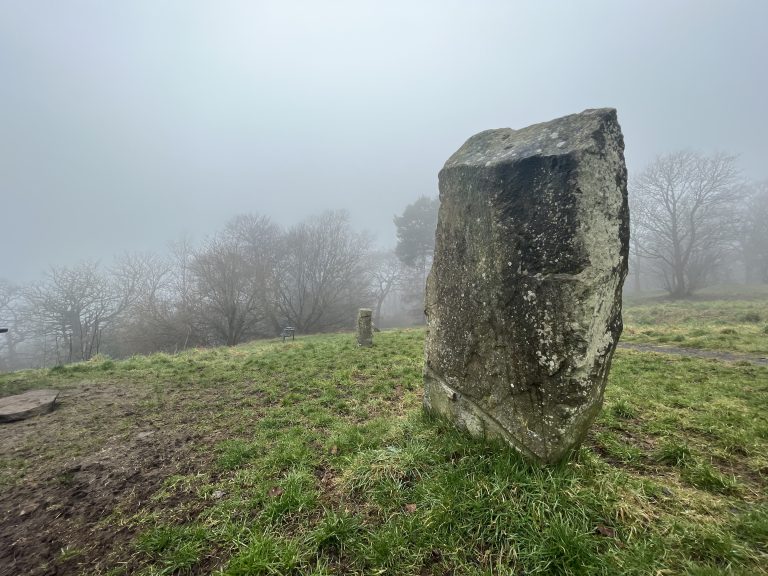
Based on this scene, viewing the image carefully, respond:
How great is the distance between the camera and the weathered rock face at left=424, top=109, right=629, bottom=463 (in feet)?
9.31

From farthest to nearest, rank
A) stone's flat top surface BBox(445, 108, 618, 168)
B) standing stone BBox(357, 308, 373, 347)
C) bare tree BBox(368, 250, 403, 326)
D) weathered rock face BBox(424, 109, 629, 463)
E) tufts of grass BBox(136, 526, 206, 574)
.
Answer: bare tree BBox(368, 250, 403, 326)
standing stone BBox(357, 308, 373, 347)
stone's flat top surface BBox(445, 108, 618, 168)
weathered rock face BBox(424, 109, 629, 463)
tufts of grass BBox(136, 526, 206, 574)

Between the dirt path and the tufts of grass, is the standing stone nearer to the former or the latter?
the dirt path

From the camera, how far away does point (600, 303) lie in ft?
9.29

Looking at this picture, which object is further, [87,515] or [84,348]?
[84,348]

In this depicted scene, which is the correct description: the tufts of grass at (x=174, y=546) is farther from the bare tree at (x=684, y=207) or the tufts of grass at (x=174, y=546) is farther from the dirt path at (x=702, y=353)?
the bare tree at (x=684, y=207)

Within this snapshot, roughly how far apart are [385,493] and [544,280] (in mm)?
2465

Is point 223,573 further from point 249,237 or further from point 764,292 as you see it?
point 764,292

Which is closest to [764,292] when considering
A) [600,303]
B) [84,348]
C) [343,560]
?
[600,303]

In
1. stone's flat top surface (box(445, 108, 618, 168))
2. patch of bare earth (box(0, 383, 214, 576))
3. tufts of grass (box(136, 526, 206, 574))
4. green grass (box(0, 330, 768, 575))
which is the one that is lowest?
patch of bare earth (box(0, 383, 214, 576))

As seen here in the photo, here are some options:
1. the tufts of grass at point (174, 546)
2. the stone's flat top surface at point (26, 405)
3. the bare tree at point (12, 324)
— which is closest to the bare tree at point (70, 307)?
the bare tree at point (12, 324)

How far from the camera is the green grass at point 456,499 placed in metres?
2.27

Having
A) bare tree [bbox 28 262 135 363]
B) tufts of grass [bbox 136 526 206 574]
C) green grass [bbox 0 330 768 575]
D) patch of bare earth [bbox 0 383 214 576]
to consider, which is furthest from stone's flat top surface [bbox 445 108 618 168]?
bare tree [bbox 28 262 135 363]

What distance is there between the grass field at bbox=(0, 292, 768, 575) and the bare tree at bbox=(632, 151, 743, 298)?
87.9ft

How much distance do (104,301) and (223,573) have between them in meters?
33.3
